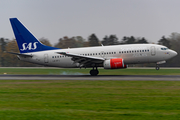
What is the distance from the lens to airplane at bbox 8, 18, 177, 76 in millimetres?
28656

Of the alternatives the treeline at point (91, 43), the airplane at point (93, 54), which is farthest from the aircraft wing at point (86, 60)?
the treeline at point (91, 43)

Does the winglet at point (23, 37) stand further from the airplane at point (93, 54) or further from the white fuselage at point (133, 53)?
the white fuselage at point (133, 53)

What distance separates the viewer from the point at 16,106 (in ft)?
35.4

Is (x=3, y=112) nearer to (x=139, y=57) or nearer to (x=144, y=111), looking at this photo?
(x=144, y=111)

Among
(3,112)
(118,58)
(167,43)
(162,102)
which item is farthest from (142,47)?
(167,43)

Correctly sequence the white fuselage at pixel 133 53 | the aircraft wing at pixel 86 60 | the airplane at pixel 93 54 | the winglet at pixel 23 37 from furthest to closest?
the winglet at pixel 23 37
the white fuselage at pixel 133 53
the airplane at pixel 93 54
the aircraft wing at pixel 86 60

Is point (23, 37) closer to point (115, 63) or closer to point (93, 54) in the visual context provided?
point (93, 54)

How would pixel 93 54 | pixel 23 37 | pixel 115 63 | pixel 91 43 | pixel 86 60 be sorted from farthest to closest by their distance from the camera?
pixel 91 43
pixel 23 37
pixel 93 54
pixel 86 60
pixel 115 63

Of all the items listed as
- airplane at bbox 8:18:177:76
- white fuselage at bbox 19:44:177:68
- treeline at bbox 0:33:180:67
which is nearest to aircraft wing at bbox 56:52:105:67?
airplane at bbox 8:18:177:76

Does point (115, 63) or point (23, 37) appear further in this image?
point (23, 37)

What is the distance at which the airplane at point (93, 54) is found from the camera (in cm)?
2866

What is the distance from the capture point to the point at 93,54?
30562 mm

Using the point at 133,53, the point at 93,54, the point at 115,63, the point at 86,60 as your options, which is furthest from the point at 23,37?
the point at 133,53

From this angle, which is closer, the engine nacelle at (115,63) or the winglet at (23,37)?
→ the engine nacelle at (115,63)
